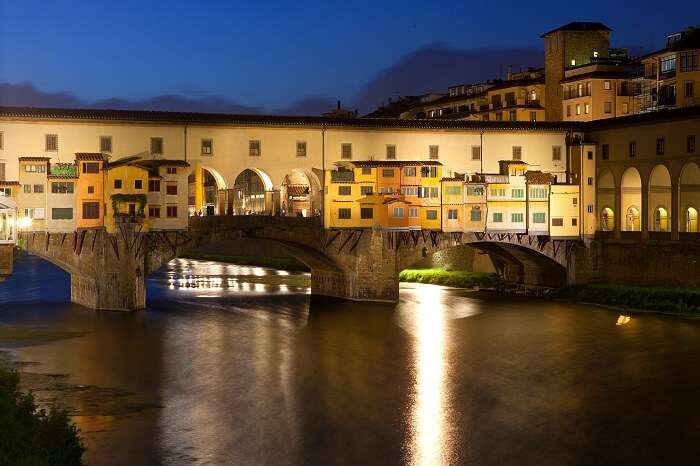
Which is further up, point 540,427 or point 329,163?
point 329,163

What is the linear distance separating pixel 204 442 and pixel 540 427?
20.4 ft

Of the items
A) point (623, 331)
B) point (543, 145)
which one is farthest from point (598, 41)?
point (623, 331)

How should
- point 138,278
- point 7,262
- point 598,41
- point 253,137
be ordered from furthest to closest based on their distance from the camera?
1. point 598,41
2. point 253,137
3. point 138,278
4. point 7,262

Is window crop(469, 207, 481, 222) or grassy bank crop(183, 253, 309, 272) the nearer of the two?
window crop(469, 207, 481, 222)

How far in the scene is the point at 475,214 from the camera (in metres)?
37.4

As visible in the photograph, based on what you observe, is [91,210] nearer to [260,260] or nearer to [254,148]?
[254,148]

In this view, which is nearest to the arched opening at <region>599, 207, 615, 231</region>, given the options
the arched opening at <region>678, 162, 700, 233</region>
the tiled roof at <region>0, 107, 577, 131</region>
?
the arched opening at <region>678, 162, 700, 233</region>

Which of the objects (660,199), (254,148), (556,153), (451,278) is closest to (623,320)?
(660,199)

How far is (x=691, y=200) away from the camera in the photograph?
37.2 m

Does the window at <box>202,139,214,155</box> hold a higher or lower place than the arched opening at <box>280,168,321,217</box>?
higher

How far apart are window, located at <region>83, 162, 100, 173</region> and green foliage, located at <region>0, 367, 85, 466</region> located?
17.0 m

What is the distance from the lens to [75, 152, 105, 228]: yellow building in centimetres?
3241

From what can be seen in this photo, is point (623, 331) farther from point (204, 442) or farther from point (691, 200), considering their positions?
point (204, 442)

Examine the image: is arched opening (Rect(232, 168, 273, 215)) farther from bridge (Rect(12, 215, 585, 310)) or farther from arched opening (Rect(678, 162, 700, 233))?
arched opening (Rect(678, 162, 700, 233))
